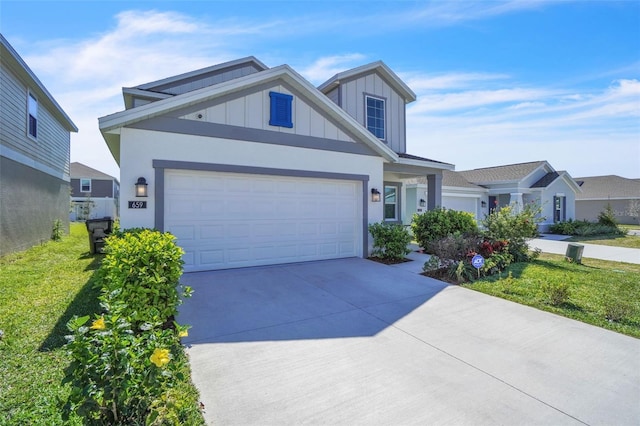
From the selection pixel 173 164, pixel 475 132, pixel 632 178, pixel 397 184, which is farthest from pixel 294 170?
pixel 632 178

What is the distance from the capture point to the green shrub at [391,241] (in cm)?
907

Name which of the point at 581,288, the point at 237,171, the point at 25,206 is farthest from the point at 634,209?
the point at 25,206

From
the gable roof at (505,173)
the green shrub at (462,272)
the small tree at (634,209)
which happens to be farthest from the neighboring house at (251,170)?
the small tree at (634,209)

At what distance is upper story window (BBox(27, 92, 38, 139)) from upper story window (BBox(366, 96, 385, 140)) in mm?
12208

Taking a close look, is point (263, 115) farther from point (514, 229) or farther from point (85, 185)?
point (85, 185)

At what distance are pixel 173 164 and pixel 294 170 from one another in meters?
2.91

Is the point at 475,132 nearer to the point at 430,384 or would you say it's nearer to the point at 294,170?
the point at 294,170

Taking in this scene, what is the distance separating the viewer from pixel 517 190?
20.3 metres

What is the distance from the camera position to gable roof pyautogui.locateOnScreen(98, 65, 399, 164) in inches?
255

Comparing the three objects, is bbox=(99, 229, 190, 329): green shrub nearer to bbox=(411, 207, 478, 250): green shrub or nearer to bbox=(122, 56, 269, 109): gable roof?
bbox=(411, 207, 478, 250): green shrub

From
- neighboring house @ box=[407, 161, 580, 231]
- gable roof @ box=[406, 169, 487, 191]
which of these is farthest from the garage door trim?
neighboring house @ box=[407, 161, 580, 231]

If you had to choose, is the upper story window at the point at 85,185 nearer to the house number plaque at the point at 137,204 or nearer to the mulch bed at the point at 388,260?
the house number plaque at the point at 137,204

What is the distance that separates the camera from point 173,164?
6.96 m

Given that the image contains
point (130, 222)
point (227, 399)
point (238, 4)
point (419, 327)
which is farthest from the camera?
point (238, 4)
